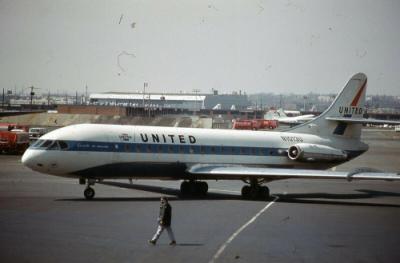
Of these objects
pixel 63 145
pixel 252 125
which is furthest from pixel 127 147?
pixel 252 125

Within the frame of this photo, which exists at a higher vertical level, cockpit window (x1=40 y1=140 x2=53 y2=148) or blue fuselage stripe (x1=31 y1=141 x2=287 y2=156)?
cockpit window (x1=40 y1=140 x2=53 y2=148)

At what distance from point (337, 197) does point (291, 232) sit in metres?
13.8

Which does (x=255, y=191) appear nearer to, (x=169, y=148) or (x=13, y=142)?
(x=169, y=148)

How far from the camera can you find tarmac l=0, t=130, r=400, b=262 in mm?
18141

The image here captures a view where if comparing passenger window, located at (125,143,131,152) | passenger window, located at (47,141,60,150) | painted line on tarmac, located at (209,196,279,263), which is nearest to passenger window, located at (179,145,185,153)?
passenger window, located at (125,143,131,152)

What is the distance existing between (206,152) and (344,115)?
34.5 ft

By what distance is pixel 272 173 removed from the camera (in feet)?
106

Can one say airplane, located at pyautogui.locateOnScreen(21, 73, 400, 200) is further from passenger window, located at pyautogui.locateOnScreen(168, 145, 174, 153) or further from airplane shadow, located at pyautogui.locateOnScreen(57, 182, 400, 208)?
airplane shadow, located at pyautogui.locateOnScreen(57, 182, 400, 208)

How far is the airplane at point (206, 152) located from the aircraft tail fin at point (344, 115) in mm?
60

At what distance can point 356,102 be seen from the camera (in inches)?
1586

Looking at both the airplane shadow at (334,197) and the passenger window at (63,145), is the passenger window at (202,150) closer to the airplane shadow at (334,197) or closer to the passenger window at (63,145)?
the airplane shadow at (334,197)

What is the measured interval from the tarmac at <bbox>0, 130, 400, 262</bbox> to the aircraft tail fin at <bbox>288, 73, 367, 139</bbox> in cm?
359

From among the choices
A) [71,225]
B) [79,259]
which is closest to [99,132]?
[71,225]

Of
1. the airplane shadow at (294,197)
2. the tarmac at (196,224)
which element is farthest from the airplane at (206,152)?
the tarmac at (196,224)
